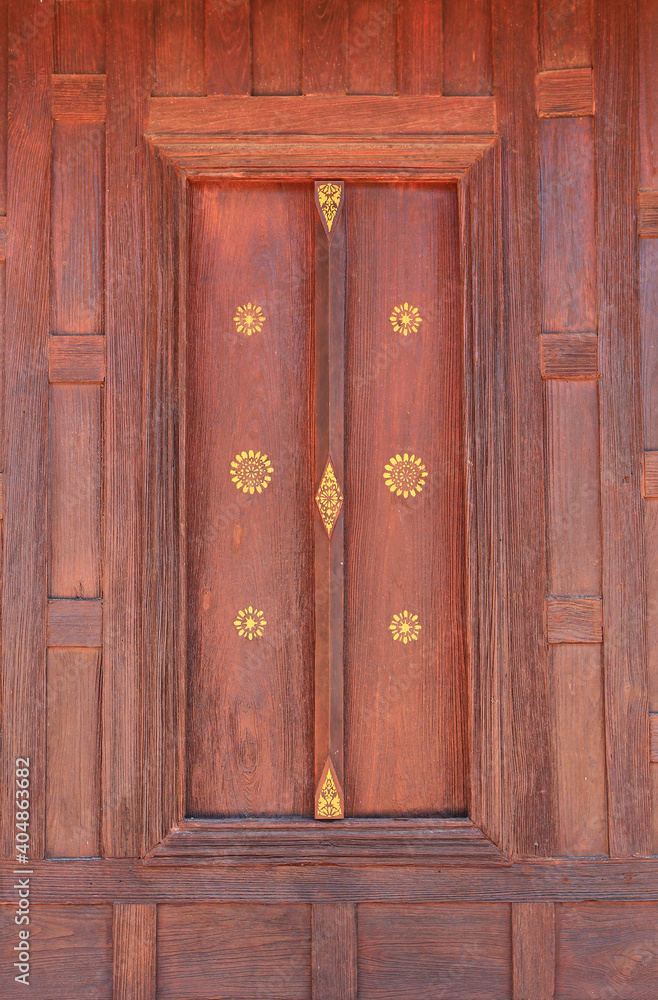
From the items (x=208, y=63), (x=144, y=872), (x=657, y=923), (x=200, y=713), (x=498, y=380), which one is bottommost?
(x=657, y=923)

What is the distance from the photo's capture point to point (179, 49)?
2035 mm

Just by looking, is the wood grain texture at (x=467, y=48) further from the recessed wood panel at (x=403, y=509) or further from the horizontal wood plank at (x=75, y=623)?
the horizontal wood plank at (x=75, y=623)

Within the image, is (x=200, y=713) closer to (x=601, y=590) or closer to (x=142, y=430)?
(x=142, y=430)

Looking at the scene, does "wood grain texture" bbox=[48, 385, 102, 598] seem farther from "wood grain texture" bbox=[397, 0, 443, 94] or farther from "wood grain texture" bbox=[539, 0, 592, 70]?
"wood grain texture" bbox=[539, 0, 592, 70]

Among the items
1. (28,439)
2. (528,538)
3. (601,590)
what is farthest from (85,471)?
(601,590)

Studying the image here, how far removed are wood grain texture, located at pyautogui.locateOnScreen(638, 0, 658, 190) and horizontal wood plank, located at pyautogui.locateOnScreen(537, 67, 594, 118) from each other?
0.50 feet

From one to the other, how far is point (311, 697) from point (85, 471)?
89 centimetres

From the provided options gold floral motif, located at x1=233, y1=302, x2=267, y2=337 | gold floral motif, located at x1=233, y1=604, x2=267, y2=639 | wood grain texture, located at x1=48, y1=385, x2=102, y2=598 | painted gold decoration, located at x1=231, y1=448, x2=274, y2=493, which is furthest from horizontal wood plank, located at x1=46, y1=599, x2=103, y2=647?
gold floral motif, located at x1=233, y1=302, x2=267, y2=337

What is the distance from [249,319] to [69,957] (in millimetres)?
1806

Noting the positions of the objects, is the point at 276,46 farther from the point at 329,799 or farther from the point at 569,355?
the point at 329,799

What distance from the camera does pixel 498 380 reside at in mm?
2012

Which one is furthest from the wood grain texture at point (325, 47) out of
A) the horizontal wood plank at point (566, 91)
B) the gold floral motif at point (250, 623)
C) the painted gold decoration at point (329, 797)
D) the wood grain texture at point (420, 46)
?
the painted gold decoration at point (329, 797)

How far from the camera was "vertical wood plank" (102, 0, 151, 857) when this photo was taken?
6.40 feet

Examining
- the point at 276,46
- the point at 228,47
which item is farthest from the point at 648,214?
the point at 228,47
